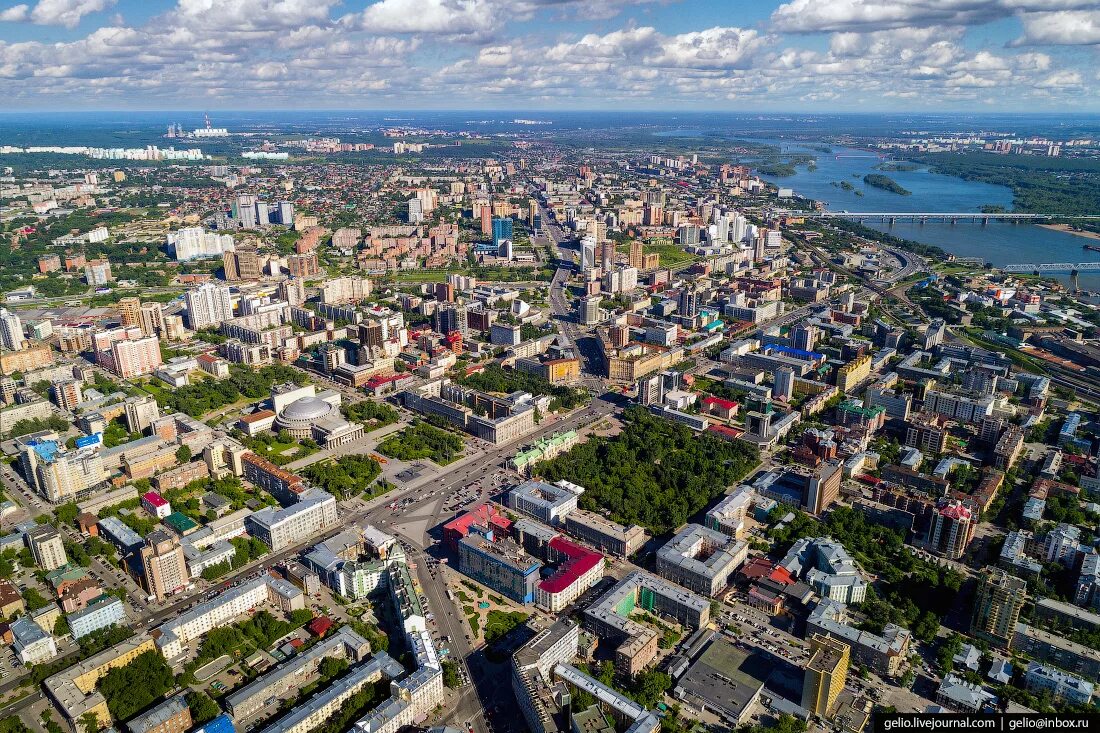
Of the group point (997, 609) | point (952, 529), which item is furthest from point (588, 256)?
point (997, 609)

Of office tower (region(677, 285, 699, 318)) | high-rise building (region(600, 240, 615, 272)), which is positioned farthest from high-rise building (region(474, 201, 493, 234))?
office tower (region(677, 285, 699, 318))

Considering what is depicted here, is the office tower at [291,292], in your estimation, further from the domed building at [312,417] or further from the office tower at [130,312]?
the domed building at [312,417]

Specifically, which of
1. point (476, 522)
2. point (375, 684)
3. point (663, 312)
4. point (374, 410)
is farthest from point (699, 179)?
point (375, 684)

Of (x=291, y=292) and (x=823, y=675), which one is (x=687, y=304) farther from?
(x=823, y=675)

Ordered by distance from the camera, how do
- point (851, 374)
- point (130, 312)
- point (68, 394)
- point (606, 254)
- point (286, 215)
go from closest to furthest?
point (68, 394) → point (851, 374) → point (130, 312) → point (606, 254) → point (286, 215)

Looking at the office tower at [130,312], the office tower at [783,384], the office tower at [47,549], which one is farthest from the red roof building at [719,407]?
the office tower at [130,312]
